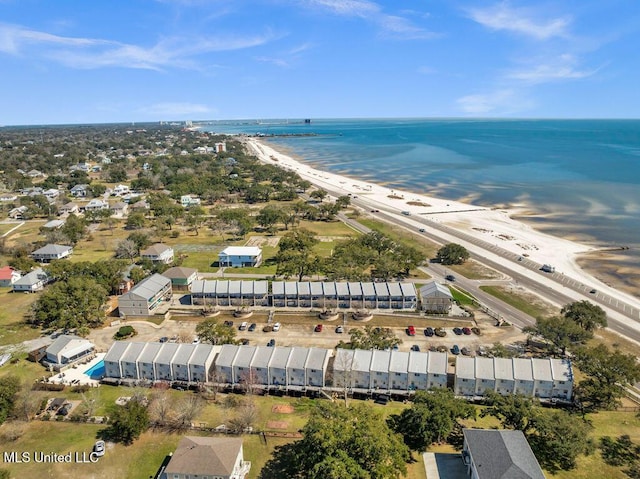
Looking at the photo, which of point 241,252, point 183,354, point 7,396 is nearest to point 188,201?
point 241,252

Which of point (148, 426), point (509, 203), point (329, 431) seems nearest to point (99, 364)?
point (148, 426)

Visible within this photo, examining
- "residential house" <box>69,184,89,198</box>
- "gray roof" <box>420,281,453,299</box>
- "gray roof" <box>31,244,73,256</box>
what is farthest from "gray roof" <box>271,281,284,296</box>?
"residential house" <box>69,184,89,198</box>

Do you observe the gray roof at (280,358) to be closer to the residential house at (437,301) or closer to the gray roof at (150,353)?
the gray roof at (150,353)

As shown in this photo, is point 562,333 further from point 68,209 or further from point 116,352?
point 68,209

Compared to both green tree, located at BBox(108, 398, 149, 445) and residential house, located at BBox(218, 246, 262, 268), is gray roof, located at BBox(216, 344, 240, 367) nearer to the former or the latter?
green tree, located at BBox(108, 398, 149, 445)

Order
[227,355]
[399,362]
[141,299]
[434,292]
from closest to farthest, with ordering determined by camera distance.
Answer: [399,362]
[227,355]
[141,299]
[434,292]

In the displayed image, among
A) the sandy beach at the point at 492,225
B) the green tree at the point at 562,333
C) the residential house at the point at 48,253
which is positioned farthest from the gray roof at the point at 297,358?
the residential house at the point at 48,253

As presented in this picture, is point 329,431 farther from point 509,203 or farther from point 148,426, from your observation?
point 509,203
